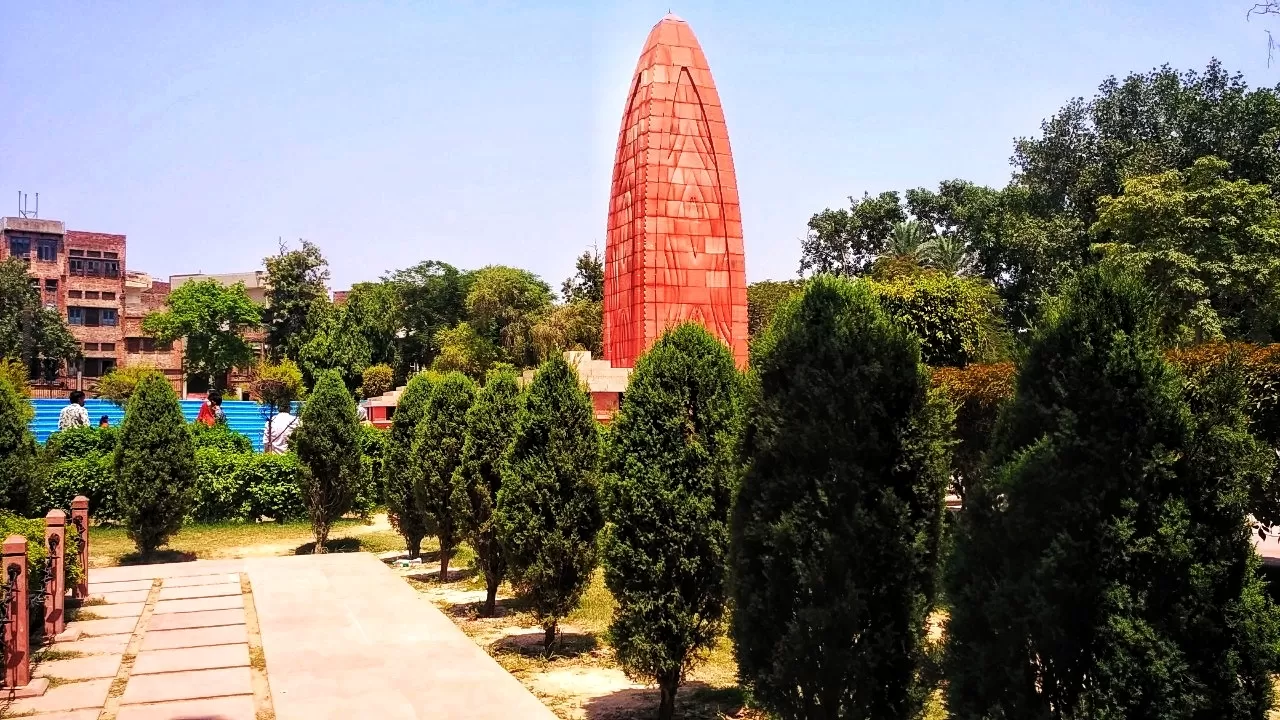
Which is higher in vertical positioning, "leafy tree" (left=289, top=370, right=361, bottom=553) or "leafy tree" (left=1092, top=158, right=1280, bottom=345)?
"leafy tree" (left=1092, top=158, right=1280, bottom=345)

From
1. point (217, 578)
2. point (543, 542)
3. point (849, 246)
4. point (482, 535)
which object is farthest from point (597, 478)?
point (849, 246)

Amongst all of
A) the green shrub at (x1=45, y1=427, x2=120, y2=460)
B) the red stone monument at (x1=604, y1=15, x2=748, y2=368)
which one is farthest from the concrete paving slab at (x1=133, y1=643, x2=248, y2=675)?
the red stone monument at (x1=604, y1=15, x2=748, y2=368)

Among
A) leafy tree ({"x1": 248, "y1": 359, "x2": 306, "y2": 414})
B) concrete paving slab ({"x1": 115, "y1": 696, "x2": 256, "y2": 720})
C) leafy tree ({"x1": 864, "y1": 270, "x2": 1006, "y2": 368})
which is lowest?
concrete paving slab ({"x1": 115, "y1": 696, "x2": 256, "y2": 720})

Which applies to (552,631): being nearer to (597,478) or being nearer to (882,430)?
(597,478)

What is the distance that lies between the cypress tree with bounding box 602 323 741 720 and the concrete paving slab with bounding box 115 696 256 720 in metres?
2.21

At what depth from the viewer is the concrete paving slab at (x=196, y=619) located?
26.3 feet

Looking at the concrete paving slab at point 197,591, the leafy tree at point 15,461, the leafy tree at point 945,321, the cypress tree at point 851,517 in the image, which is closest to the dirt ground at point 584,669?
the cypress tree at point 851,517

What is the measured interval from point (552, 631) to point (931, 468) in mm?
4197

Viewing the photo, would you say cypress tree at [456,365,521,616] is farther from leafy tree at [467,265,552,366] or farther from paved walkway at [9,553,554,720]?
leafy tree at [467,265,552,366]

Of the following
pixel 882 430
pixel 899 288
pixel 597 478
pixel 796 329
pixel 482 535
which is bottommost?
pixel 482 535

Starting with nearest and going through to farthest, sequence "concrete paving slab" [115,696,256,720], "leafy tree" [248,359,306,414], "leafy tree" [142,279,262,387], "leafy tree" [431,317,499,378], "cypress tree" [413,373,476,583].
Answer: "concrete paving slab" [115,696,256,720], "cypress tree" [413,373,476,583], "leafy tree" [248,359,306,414], "leafy tree" [431,317,499,378], "leafy tree" [142,279,262,387]

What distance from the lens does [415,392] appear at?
12.9 m

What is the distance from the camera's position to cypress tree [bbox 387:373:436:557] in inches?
479

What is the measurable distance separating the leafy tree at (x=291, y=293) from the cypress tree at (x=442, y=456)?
35317 millimetres
